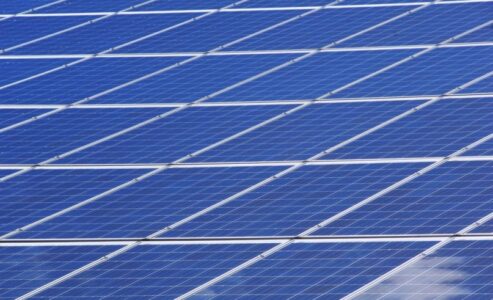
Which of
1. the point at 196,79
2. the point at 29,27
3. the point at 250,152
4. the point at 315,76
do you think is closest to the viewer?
the point at 250,152

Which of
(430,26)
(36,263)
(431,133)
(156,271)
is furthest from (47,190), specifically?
(430,26)

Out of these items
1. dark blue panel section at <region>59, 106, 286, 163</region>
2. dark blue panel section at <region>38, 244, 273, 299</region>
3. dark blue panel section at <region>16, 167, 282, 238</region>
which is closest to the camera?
dark blue panel section at <region>38, 244, 273, 299</region>

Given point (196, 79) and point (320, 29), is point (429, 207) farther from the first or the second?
point (320, 29)

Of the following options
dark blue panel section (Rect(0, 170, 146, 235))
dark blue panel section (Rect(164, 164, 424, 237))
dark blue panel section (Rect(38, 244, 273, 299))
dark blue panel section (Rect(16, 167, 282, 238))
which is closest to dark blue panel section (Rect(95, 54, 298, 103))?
dark blue panel section (Rect(0, 170, 146, 235))

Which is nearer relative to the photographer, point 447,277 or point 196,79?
point 447,277

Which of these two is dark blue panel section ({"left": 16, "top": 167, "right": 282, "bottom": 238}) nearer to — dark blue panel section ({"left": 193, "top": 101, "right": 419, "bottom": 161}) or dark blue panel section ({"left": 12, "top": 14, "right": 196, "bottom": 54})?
dark blue panel section ({"left": 193, "top": 101, "right": 419, "bottom": 161})

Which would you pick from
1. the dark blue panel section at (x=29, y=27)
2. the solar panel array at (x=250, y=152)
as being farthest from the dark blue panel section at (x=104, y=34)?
the dark blue panel section at (x=29, y=27)

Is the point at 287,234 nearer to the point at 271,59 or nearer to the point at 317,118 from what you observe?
the point at 317,118
